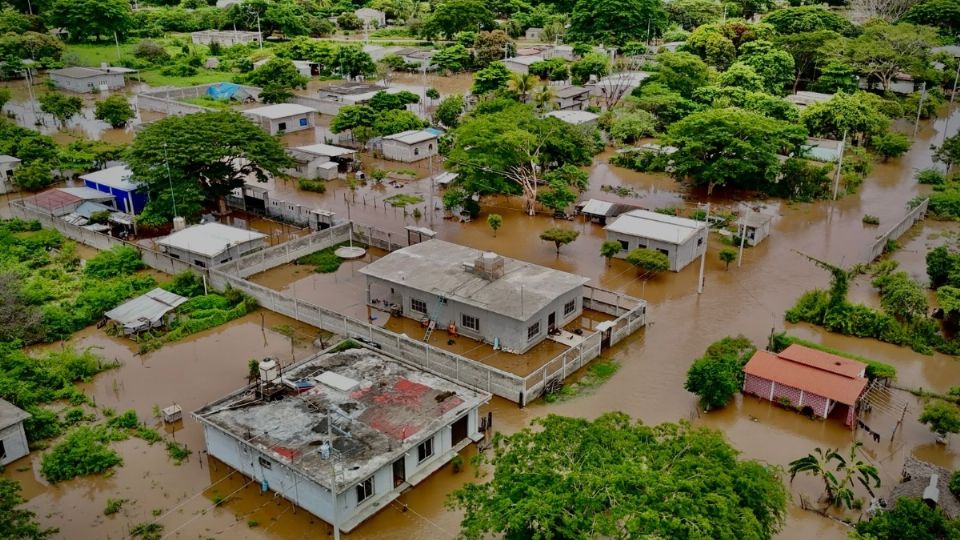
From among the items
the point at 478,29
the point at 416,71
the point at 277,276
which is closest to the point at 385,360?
the point at 277,276

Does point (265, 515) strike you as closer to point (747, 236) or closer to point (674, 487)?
point (674, 487)

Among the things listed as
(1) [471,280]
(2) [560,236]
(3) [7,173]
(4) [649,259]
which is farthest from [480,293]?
(3) [7,173]

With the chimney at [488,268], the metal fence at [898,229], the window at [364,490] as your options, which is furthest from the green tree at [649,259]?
the window at [364,490]

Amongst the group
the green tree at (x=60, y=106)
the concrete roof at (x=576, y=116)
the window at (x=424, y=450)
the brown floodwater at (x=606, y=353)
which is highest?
the green tree at (x=60, y=106)

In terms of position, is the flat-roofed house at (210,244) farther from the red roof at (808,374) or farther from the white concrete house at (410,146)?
the red roof at (808,374)

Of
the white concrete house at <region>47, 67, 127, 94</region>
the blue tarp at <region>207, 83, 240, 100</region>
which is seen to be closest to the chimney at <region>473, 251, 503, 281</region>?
the blue tarp at <region>207, 83, 240, 100</region>

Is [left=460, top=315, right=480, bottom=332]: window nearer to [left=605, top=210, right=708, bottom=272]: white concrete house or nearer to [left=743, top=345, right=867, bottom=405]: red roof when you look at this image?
[left=743, top=345, right=867, bottom=405]: red roof
